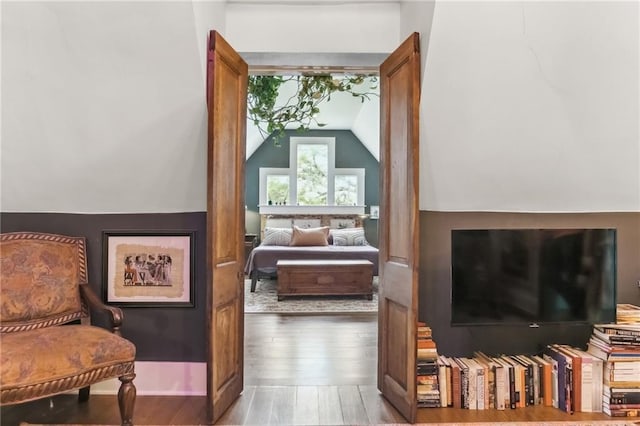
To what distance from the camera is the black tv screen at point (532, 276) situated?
2.69 m

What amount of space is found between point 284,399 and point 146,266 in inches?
49.3

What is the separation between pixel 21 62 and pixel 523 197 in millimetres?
3101

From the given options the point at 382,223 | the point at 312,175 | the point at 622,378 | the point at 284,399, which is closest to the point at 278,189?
the point at 312,175

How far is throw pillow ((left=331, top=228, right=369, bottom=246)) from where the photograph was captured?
7.71 meters

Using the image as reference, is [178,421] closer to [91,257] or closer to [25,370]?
[25,370]

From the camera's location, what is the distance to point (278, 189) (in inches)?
338

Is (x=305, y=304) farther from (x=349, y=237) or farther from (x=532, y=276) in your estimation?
(x=532, y=276)

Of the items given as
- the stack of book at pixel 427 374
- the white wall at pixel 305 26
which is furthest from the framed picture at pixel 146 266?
the stack of book at pixel 427 374

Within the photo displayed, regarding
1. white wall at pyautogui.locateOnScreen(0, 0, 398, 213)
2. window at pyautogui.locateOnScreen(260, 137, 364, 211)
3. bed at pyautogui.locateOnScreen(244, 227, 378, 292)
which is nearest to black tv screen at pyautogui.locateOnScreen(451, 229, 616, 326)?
white wall at pyautogui.locateOnScreen(0, 0, 398, 213)

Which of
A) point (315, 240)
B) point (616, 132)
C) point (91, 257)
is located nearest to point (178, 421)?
point (91, 257)

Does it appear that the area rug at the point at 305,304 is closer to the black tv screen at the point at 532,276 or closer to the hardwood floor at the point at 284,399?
the hardwood floor at the point at 284,399

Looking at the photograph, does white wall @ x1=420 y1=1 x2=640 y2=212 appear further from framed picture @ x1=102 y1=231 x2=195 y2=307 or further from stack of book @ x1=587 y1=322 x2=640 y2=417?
framed picture @ x1=102 y1=231 x2=195 y2=307

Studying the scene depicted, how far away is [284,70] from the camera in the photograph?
9.66ft

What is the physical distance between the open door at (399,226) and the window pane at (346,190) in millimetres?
5758
